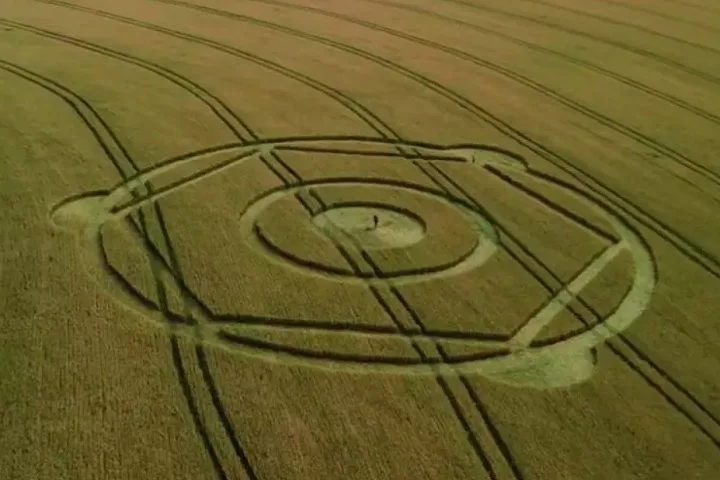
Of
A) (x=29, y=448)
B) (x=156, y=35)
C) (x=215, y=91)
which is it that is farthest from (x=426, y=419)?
(x=156, y=35)

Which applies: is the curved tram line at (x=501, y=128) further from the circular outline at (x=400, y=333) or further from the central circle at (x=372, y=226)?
the central circle at (x=372, y=226)

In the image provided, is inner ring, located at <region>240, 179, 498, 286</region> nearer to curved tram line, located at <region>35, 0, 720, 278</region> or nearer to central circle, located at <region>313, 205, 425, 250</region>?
central circle, located at <region>313, 205, 425, 250</region>

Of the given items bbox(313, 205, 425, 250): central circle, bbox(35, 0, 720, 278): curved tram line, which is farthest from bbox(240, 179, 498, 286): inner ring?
bbox(35, 0, 720, 278): curved tram line

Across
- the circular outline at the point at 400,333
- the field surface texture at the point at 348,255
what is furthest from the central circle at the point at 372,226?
the circular outline at the point at 400,333

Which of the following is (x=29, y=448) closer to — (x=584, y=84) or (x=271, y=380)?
(x=271, y=380)

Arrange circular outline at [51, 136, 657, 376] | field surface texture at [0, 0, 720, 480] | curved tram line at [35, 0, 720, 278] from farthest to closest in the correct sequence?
curved tram line at [35, 0, 720, 278] < circular outline at [51, 136, 657, 376] < field surface texture at [0, 0, 720, 480]

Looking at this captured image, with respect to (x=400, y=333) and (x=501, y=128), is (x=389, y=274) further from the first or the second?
(x=501, y=128)

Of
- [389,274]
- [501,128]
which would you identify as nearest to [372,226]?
[389,274]
